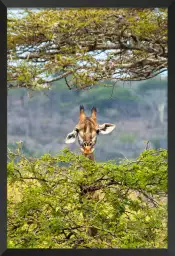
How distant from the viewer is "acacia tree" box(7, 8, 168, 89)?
210 cm

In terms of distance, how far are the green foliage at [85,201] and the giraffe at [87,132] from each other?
60 mm

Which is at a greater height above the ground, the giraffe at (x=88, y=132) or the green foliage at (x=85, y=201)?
the giraffe at (x=88, y=132)

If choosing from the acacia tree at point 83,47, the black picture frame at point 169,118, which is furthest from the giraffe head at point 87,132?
the black picture frame at point 169,118

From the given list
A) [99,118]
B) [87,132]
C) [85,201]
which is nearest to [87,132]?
[87,132]

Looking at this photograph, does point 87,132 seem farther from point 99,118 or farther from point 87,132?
point 99,118

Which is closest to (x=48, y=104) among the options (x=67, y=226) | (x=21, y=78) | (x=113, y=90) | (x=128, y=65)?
(x=21, y=78)

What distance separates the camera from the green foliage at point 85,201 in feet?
6.70

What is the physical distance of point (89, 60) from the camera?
7.00 ft

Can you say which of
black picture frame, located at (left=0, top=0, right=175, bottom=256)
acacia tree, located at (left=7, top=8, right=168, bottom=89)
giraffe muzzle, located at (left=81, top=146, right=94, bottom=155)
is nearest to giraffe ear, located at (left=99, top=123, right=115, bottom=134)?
giraffe muzzle, located at (left=81, top=146, right=94, bottom=155)

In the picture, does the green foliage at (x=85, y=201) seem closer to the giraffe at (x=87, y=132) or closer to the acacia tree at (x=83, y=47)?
the giraffe at (x=87, y=132)

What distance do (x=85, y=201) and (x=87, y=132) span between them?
0.37 metres

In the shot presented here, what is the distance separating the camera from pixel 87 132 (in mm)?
2127

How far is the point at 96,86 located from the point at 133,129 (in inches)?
12.2

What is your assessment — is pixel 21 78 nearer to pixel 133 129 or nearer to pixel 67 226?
pixel 133 129
